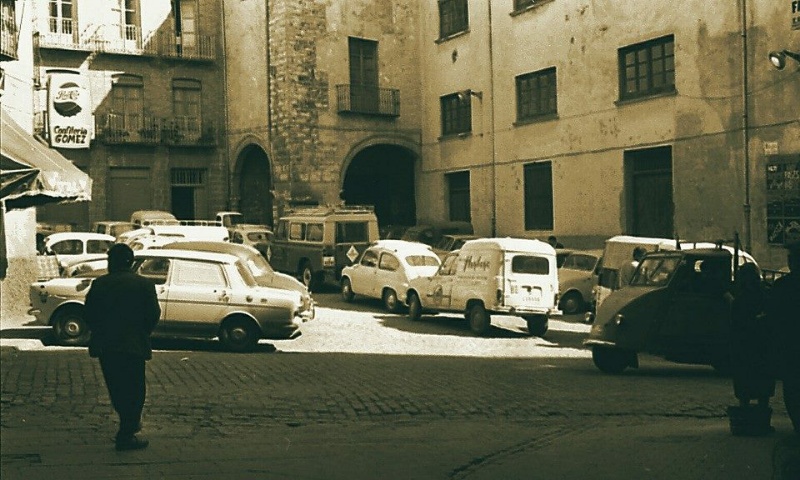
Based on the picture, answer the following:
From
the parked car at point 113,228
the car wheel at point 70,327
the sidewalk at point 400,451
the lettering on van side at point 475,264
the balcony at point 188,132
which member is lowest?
the sidewalk at point 400,451

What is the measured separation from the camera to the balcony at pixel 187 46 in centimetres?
3866

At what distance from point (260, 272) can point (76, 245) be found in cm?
Result: 821

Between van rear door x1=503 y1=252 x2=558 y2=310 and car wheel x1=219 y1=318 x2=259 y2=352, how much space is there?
213 inches

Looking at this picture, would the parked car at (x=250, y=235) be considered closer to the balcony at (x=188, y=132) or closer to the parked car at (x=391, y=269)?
the parked car at (x=391, y=269)

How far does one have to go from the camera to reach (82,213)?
3653cm

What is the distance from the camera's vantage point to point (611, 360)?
43.8 ft

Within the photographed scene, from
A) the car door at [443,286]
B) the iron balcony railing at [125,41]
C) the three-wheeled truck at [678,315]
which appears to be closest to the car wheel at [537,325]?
the car door at [443,286]

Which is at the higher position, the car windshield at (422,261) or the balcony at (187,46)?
the balcony at (187,46)

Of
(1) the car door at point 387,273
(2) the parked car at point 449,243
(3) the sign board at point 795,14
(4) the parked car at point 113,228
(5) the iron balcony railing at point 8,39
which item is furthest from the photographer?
(4) the parked car at point 113,228

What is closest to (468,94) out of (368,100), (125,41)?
(368,100)

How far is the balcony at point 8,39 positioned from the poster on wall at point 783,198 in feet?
55.4

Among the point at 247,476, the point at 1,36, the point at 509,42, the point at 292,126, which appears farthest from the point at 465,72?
the point at 247,476

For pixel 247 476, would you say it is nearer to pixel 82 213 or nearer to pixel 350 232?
pixel 350 232

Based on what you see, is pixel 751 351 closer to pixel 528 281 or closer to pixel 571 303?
pixel 528 281
